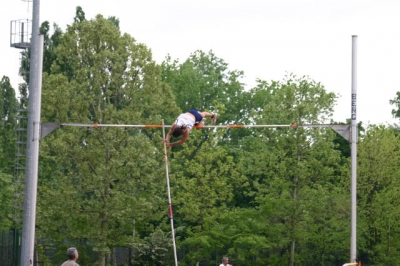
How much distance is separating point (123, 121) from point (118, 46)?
2.68 metres

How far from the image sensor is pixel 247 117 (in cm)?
5053

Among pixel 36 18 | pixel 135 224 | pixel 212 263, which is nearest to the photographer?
pixel 36 18

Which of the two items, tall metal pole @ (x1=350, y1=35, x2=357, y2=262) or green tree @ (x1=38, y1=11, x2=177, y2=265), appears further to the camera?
green tree @ (x1=38, y1=11, x2=177, y2=265)

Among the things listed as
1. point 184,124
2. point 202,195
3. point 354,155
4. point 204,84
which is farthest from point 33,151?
point 204,84

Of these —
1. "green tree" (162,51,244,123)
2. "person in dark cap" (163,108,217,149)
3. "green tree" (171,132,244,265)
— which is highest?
"green tree" (162,51,244,123)

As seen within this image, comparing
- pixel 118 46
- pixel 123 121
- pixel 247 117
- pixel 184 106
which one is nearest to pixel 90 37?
pixel 118 46

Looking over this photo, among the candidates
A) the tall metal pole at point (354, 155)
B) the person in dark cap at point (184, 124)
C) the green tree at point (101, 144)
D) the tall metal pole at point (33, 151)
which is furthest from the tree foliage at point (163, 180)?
the tall metal pole at point (354, 155)

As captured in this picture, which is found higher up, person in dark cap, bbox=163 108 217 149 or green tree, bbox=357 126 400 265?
person in dark cap, bbox=163 108 217 149

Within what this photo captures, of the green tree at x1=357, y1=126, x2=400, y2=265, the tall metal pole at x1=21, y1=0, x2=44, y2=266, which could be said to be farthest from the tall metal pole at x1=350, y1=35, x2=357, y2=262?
the green tree at x1=357, y1=126, x2=400, y2=265

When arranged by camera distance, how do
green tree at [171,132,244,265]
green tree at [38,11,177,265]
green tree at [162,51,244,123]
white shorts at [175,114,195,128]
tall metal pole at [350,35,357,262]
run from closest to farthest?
tall metal pole at [350,35,357,262] < white shorts at [175,114,195,128] < green tree at [38,11,177,265] < green tree at [171,132,244,265] < green tree at [162,51,244,123]

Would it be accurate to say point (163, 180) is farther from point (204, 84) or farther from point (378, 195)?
point (204, 84)

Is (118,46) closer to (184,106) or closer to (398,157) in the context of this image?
(398,157)

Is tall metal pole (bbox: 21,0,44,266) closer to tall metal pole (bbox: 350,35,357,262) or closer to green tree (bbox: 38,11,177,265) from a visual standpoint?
tall metal pole (bbox: 350,35,357,262)

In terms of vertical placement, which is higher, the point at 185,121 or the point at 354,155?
the point at 185,121
